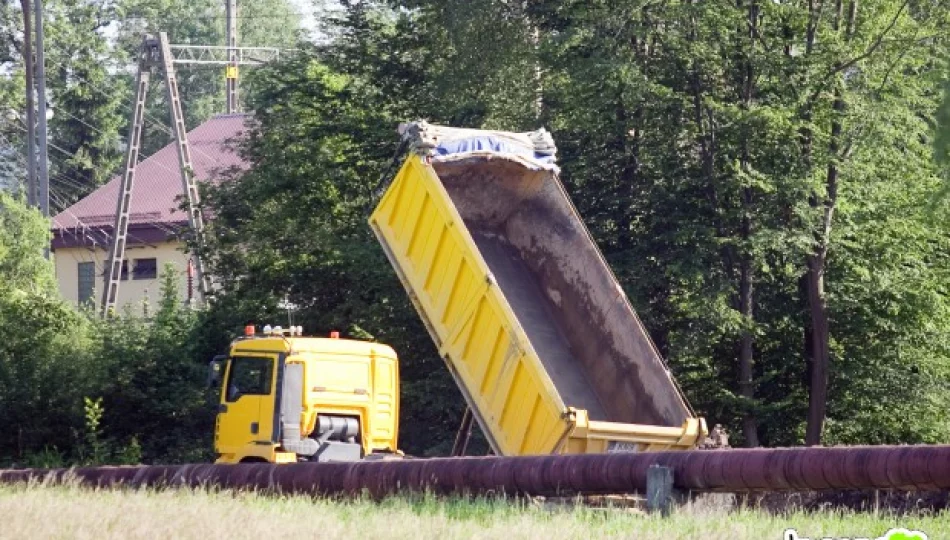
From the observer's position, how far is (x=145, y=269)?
53.9 metres

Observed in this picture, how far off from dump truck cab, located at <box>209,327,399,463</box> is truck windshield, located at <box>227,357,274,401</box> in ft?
0.04

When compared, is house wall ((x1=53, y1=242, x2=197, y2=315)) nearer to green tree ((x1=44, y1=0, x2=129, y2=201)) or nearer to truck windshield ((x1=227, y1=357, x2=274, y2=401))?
green tree ((x1=44, y1=0, x2=129, y2=201))

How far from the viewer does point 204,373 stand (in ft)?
95.1

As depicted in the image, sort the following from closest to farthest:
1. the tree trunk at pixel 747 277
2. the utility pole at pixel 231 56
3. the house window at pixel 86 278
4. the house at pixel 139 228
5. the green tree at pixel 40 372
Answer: the tree trunk at pixel 747 277 → the green tree at pixel 40 372 → the house at pixel 139 228 → the utility pole at pixel 231 56 → the house window at pixel 86 278

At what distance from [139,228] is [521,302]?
114 ft

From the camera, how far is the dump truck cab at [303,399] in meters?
18.4

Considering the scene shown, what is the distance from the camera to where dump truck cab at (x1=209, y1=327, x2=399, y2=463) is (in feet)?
60.3

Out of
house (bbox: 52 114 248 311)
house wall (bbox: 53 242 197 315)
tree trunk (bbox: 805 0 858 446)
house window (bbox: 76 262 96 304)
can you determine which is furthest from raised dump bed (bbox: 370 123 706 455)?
house window (bbox: 76 262 96 304)

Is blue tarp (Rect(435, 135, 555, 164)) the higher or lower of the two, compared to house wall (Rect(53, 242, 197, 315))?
higher

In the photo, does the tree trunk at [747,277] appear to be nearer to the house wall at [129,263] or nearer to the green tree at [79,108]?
the house wall at [129,263]

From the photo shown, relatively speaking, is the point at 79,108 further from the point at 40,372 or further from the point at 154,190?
the point at 40,372

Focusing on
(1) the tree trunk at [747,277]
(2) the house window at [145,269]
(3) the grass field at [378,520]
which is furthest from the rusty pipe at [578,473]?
(2) the house window at [145,269]

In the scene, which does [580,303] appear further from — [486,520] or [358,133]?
[358,133]
